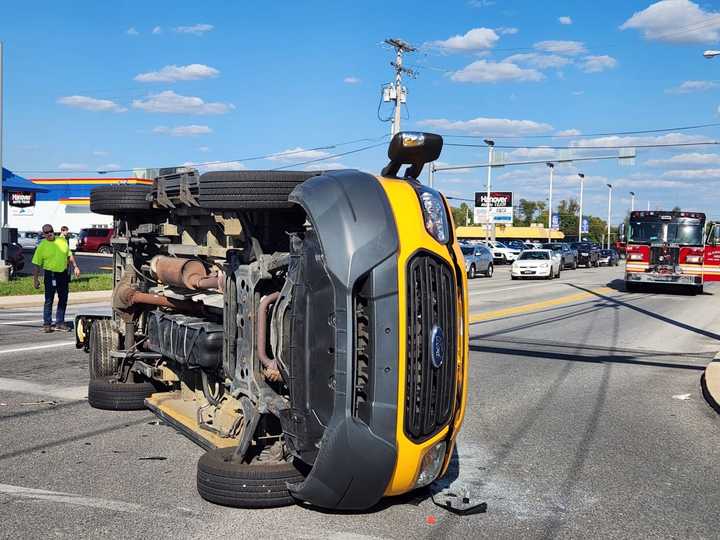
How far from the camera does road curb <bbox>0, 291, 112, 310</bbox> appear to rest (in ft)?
60.5

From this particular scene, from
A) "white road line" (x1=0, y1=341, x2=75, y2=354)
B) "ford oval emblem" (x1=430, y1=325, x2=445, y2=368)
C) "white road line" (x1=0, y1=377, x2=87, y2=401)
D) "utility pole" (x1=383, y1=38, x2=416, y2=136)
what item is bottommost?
"white road line" (x1=0, y1=341, x2=75, y2=354)

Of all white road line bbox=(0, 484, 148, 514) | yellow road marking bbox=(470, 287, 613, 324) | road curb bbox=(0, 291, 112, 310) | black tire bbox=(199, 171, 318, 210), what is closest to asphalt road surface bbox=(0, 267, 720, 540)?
white road line bbox=(0, 484, 148, 514)

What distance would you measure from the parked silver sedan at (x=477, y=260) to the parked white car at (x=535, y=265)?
88.3 inches

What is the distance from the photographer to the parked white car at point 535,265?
122 ft

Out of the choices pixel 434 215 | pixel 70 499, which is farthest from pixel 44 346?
pixel 434 215

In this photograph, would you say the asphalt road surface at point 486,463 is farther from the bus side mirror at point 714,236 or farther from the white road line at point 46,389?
the bus side mirror at point 714,236

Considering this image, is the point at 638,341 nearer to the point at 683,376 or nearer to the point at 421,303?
the point at 683,376

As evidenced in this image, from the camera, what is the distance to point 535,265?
37.2 meters

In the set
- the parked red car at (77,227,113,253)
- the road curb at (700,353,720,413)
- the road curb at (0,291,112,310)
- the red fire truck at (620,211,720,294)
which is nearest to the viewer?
the road curb at (700,353,720,413)

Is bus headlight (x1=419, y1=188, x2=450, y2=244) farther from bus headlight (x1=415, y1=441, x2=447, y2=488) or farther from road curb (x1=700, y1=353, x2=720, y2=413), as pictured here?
road curb (x1=700, y1=353, x2=720, y2=413)

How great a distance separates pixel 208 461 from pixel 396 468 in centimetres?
135

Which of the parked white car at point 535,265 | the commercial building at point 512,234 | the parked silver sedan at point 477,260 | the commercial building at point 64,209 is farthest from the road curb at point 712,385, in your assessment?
the commercial building at point 512,234

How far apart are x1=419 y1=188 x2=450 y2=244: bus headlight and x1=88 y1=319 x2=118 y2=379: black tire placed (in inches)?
173

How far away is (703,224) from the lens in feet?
89.1
